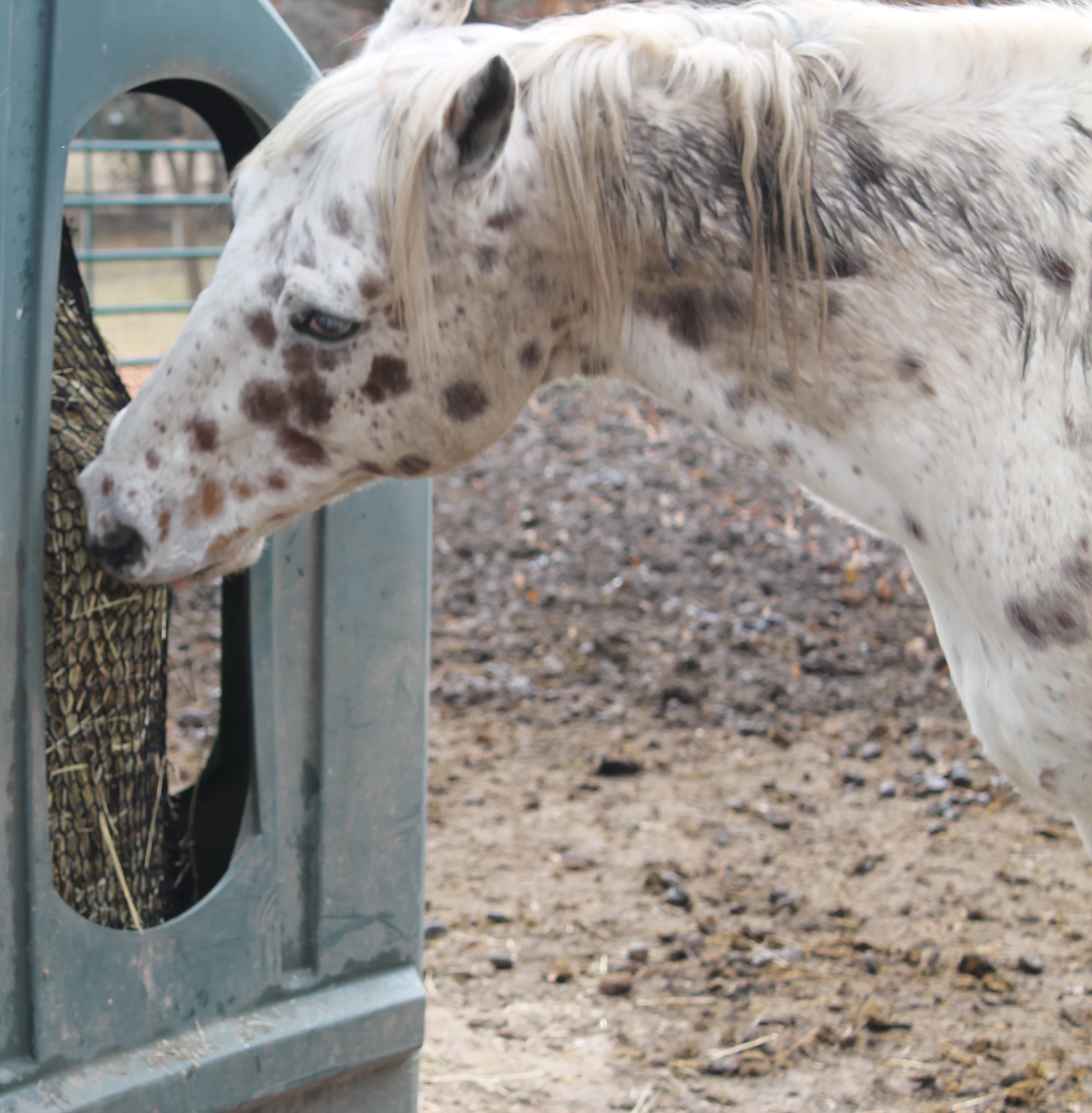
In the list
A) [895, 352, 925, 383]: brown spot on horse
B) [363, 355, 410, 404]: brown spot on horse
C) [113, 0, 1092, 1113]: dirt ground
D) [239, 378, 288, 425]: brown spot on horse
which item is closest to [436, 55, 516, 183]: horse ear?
[363, 355, 410, 404]: brown spot on horse

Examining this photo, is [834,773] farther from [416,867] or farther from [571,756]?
[416,867]

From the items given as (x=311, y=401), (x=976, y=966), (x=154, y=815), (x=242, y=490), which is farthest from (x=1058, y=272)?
(x=976, y=966)

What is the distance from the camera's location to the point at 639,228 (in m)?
1.64

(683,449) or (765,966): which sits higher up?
(683,449)

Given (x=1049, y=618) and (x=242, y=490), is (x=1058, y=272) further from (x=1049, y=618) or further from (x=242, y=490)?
(x=242, y=490)

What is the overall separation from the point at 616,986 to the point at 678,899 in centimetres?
39

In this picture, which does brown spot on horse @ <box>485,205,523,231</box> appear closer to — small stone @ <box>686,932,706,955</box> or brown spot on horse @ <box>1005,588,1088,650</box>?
brown spot on horse @ <box>1005,588,1088,650</box>

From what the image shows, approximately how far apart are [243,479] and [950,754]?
2840mm

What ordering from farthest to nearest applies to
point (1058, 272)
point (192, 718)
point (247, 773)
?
point (192, 718) → point (247, 773) → point (1058, 272)

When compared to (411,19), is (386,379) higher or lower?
lower

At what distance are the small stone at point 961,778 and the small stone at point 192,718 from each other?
2.34 meters

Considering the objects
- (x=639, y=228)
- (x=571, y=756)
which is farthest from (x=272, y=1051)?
(x=571, y=756)

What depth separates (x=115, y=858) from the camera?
1881mm

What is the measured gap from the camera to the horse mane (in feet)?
5.22
